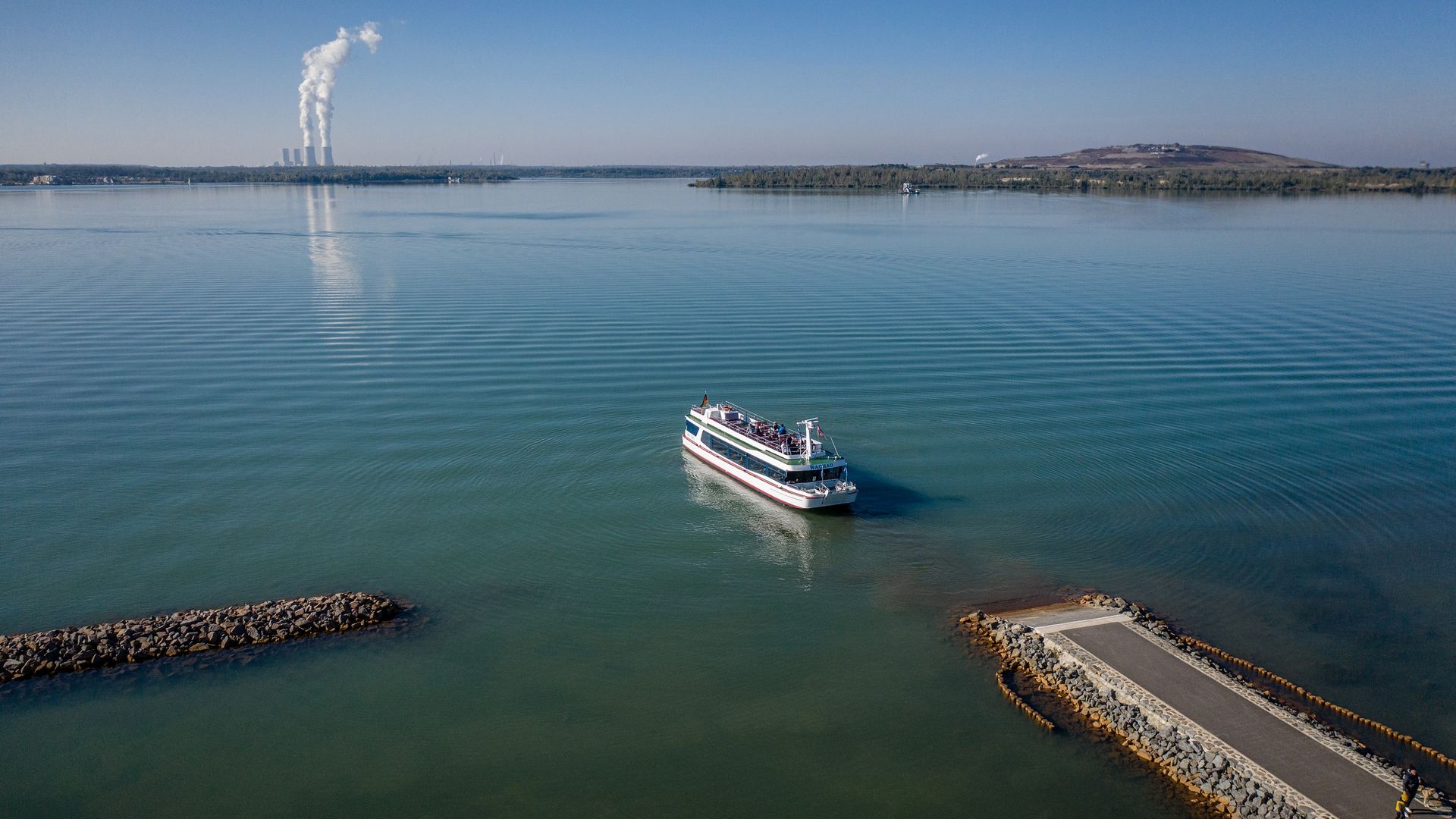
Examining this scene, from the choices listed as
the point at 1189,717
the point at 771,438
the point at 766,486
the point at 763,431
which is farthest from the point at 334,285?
the point at 1189,717

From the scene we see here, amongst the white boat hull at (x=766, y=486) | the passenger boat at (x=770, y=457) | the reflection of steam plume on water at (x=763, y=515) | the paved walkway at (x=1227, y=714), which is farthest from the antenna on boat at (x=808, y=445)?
the paved walkway at (x=1227, y=714)

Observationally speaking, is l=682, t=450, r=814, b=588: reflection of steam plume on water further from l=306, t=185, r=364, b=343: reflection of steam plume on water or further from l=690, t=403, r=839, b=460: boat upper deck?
l=306, t=185, r=364, b=343: reflection of steam plume on water

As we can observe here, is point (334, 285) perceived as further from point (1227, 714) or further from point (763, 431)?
point (1227, 714)

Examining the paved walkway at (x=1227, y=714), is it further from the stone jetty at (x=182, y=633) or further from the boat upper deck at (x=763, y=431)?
the stone jetty at (x=182, y=633)

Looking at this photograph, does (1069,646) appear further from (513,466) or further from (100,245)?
(100,245)

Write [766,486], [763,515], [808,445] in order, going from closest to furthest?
1. [808,445]
2. [763,515]
3. [766,486]

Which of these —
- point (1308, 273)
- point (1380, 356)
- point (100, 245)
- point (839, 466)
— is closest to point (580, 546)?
point (839, 466)
